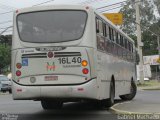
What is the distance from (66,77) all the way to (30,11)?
256 cm

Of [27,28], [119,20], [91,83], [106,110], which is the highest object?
[119,20]

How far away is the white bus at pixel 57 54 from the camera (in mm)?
14297

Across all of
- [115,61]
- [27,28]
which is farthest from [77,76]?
[115,61]

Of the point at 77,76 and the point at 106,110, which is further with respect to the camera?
the point at 106,110

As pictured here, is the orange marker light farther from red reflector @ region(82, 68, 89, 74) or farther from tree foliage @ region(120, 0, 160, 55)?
tree foliage @ region(120, 0, 160, 55)

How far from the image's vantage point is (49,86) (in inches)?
563

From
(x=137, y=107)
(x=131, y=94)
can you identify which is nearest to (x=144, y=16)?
Result: (x=131, y=94)

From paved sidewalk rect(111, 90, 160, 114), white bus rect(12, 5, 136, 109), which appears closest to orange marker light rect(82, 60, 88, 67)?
white bus rect(12, 5, 136, 109)

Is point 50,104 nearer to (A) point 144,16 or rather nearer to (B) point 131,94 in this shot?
(B) point 131,94

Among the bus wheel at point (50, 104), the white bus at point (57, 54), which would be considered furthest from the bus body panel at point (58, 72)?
the bus wheel at point (50, 104)

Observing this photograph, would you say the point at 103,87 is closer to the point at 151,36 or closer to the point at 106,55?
the point at 106,55

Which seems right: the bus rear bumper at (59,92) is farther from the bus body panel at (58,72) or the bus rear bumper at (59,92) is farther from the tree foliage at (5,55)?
the tree foliage at (5,55)

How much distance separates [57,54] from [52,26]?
957mm

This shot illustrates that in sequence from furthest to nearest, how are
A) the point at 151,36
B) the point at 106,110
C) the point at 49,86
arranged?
the point at 151,36 → the point at 106,110 → the point at 49,86
